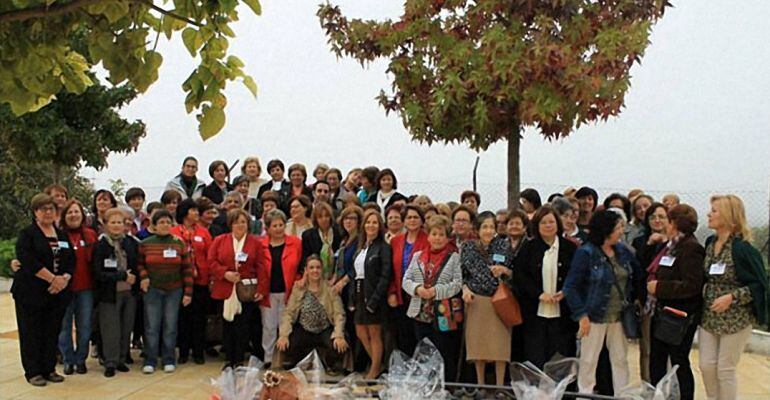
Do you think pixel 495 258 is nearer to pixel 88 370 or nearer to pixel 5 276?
pixel 88 370

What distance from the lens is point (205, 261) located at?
7.30 m

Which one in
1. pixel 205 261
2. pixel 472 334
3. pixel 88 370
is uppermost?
pixel 205 261

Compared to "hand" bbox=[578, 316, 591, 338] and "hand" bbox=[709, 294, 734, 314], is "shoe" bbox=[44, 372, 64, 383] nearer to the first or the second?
"hand" bbox=[578, 316, 591, 338]

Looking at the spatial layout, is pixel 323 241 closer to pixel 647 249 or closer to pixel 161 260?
pixel 161 260

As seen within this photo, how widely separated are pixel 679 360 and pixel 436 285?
1.93 m

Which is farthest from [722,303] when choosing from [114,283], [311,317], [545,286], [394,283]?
[114,283]

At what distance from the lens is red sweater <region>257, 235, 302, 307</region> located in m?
6.96

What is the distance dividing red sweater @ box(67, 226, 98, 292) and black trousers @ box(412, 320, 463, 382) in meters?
3.13

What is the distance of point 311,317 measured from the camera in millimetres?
6809

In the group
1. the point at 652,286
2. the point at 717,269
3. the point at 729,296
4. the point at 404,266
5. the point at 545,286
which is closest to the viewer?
the point at 729,296

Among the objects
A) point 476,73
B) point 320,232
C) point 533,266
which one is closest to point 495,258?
point 533,266

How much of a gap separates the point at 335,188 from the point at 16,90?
619cm

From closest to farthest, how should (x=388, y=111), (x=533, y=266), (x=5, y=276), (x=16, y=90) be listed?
(x=16, y=90) → (x=533, y=266) → (x=388, y=111) → (x=5, y=276)

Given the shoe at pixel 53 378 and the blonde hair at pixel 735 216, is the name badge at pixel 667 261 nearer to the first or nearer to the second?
the blonde hair at pixel 735 216
